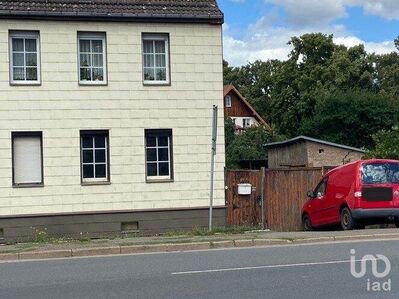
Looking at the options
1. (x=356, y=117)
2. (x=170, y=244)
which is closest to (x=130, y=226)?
(x=170, y=244)

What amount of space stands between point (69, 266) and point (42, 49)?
1019 cm

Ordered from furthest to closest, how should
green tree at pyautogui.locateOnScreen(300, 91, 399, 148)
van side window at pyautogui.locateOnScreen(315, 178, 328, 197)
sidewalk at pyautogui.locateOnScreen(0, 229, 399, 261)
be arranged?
green tree at pyautogui.locateOnScreen(300, 91, 399, 148) < van side window at pyautogui.locateOnScreen(315, 178, 328, 197) < sidewalk at pyautogui.locateOnScreen(0, 229, 399, 261)

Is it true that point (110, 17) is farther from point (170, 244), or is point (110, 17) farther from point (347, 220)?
point (347, 220)

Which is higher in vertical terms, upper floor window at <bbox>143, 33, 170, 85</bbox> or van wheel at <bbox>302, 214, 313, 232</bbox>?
upper floor window at <bbox>143, 33, 170, 85</bbox>

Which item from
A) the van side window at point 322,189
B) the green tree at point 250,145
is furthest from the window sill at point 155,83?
the green tree at point 250,145

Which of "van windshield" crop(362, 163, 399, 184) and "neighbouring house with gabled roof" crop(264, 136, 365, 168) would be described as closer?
"van windshield" crop(362, 163, 399, 184)

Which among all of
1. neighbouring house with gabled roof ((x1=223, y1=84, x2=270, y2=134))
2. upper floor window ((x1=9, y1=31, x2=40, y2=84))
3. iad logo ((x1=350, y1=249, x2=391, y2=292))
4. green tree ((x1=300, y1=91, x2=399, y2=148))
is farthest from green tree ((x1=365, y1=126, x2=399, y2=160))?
neighbouring house with gabled roof ((x1=223, y1=84, x2=270, y2=134))

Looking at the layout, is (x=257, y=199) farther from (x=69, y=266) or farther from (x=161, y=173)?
(x=69, y=266)

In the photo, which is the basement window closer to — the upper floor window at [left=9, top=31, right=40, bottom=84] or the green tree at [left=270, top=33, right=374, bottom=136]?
the upper floor window at [left=9, top=31, right=40, bottom=84]

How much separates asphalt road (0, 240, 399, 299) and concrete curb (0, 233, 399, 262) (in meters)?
0.64

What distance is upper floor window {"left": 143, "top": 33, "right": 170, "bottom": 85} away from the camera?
75.7ft

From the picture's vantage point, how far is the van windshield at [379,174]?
722 inches

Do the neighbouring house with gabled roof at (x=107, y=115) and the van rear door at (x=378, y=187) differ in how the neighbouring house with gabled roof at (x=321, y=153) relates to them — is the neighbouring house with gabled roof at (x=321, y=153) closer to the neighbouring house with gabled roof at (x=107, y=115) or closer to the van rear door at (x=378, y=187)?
the neighbouring house with gabled roof at (x=107, y=115)

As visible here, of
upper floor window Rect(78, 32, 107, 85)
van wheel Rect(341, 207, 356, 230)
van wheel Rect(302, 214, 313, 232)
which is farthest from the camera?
upper floor window Rect(78, 32, 107, 85)
